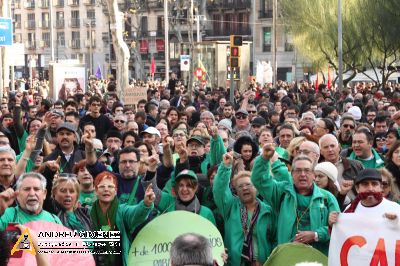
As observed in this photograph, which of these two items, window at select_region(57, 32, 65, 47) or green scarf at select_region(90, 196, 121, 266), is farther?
window at select_region(57, 32, 65, 47)

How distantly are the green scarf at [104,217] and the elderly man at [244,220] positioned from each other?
83 centimetres

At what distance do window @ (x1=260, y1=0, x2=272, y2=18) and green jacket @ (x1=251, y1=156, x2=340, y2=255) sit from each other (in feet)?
199

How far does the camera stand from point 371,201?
6207 millimetres

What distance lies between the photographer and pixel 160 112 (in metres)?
15.8

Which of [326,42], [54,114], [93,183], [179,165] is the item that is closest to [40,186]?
[93,183]

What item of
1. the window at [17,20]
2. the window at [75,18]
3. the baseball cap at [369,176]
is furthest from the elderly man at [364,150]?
the window at [17,20]

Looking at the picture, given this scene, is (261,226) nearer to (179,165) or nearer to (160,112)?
(179,165)

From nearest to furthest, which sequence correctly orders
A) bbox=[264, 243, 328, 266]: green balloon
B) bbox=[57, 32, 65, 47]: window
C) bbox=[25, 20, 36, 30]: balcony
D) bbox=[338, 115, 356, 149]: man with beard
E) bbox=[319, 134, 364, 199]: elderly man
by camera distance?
bbox=[264, 243, 328, 266]: green balloon → bbox=[319, 134, 364, 199]: elderly man → bbox=[338, 115, 356, 149]: man with beard → bbox=[57, 32, 65, 47]: window → bbox=[25, 20, 36, 30]: balcony

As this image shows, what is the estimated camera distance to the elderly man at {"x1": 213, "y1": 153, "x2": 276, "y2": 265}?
6855 mm

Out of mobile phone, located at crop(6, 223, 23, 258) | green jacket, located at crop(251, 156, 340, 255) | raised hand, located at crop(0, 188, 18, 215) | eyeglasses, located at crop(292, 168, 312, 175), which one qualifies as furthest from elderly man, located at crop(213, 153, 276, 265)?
mobile phone, located at crop(6, 223, 23, 258)

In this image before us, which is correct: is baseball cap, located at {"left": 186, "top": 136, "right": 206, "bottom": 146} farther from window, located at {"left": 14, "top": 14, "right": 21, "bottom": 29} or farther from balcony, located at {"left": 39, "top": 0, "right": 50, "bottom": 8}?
window, located at {"left": 14, "top": 14, "right": 21, "bottom": 29}

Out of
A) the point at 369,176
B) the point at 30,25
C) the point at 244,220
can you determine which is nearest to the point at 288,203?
the point at 244,220

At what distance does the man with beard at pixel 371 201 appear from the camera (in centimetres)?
602

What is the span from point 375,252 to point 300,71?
2307 inches
